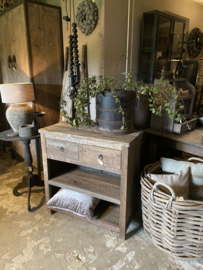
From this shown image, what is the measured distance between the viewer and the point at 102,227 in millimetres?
1628

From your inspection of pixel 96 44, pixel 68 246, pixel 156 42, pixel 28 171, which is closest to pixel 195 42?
pixel 156 42

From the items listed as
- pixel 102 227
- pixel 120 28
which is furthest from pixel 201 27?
pixel 102 227

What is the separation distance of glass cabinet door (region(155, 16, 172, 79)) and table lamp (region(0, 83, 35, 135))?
1482 mm

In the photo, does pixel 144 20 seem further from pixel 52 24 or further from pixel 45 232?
pixel 45 232

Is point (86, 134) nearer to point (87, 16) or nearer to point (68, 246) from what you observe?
point (68, 246)

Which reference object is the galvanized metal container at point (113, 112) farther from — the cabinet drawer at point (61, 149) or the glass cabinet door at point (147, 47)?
the glass cabinet door at point (147, 47)

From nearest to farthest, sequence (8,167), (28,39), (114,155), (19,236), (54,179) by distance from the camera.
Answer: (114,155) < (19,236) < (54,179) < (28,39) < (8,167)

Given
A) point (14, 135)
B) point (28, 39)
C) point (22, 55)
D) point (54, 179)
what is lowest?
point (54, 179)

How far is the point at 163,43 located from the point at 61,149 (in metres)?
A: 1.80

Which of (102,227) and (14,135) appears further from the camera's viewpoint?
(14,135)

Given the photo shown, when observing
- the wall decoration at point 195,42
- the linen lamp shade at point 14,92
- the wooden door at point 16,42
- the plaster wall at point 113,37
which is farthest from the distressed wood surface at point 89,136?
the wall decoration at point 195,42

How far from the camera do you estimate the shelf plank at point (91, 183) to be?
58.5 inches

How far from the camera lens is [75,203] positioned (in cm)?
158

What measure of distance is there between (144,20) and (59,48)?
1037 mm
